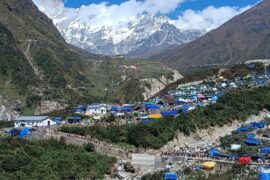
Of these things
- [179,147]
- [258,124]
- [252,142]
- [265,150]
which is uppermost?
[258,124]

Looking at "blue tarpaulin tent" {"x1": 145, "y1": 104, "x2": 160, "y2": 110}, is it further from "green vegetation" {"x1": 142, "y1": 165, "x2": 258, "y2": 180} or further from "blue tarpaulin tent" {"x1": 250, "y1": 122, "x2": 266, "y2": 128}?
"green vegetation" {"x1": 142, "y1": 165, "x2": 258, "y2": 180}

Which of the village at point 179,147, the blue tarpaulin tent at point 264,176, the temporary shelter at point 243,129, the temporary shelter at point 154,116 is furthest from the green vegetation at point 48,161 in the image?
the temporary shelter at point 243,129

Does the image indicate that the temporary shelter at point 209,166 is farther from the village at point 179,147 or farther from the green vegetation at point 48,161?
the green vegetation at point 48,161

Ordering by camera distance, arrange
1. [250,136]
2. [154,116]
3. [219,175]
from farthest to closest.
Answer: [154,116], [250,136], [219,175]

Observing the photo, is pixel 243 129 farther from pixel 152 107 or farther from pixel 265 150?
pixel 152 107

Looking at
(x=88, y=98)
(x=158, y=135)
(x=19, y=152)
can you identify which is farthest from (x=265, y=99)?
(x=88, y=98)

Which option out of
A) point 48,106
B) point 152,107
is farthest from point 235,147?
point 48,106
